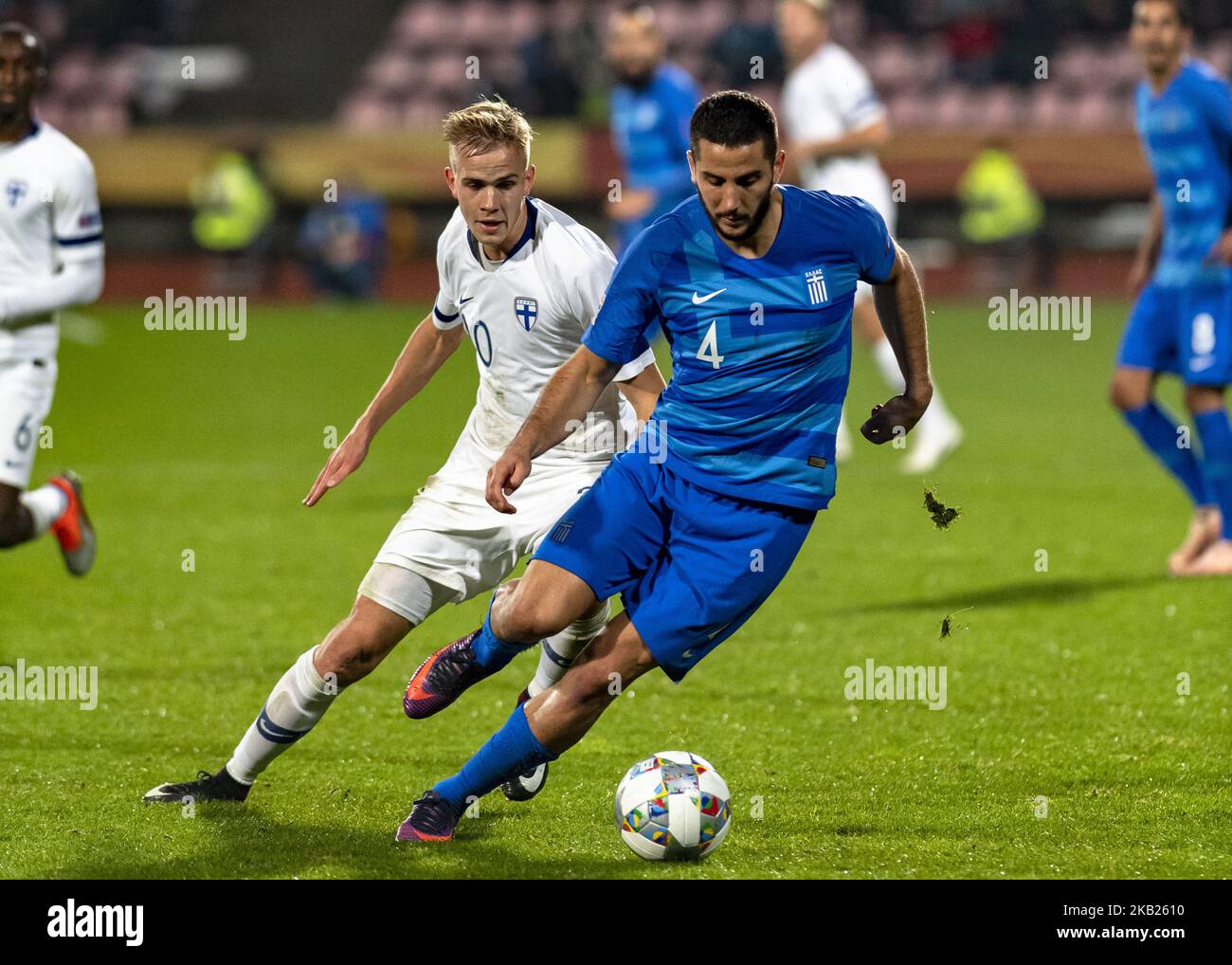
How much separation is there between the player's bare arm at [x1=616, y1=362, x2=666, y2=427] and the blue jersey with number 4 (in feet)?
0.56

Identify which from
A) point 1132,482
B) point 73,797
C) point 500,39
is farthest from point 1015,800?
point 500,39

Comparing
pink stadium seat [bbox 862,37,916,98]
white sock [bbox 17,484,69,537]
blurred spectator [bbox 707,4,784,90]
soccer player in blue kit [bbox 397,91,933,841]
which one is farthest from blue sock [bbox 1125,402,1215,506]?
pink stadium seat [bbox 862,37,916,98]

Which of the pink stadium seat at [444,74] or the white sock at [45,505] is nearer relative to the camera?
the white sock at [45,505]

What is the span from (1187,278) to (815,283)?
173 inches

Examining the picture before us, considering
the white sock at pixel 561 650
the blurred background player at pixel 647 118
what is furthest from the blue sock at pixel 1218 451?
the white sock at pixel 561 650

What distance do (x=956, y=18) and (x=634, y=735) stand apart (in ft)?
80.5

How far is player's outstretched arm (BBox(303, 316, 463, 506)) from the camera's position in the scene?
16.2 feet

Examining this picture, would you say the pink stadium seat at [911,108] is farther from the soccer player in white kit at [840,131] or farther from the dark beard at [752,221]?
the dark beard at [752,221]

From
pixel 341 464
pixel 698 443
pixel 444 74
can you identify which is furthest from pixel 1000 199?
pixel 698 443

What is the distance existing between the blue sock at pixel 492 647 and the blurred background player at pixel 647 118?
646 cm

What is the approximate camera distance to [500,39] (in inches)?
1201

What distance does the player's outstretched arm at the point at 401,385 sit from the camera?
495 cm

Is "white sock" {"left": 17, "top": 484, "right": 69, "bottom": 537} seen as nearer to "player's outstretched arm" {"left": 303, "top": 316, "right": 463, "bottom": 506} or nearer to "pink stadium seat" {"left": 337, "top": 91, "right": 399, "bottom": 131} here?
"player's outstretched arm" {"left": 303, "top": 316, "right": 463, "bottom": 506}
